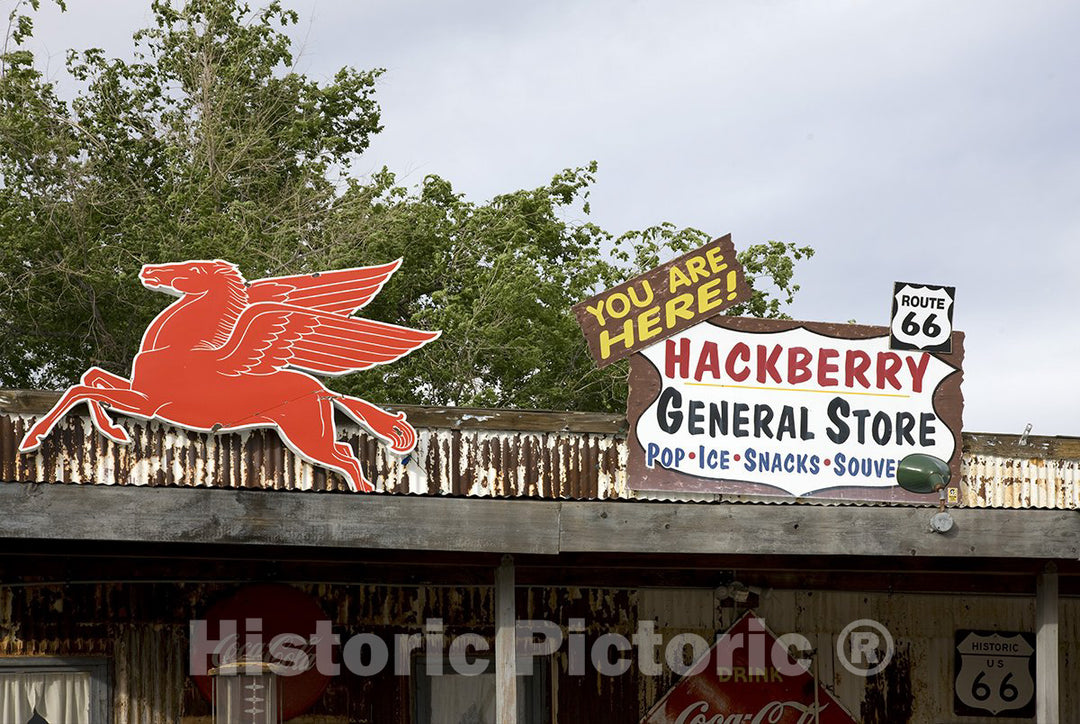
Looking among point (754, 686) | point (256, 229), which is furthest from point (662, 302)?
point (256, 229)

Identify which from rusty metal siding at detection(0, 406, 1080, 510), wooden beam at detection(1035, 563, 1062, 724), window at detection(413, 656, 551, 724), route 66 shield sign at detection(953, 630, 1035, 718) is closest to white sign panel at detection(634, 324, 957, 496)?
rusty metal siding at detection(0, 406, 1080, 510)

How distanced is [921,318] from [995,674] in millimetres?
4349

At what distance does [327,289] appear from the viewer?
40.9ft

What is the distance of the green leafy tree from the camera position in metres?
26.3

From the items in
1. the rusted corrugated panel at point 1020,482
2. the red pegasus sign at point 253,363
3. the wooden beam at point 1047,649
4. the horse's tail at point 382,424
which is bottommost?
the wooden beam at point 1047,649

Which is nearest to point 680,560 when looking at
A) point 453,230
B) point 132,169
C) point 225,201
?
point 453,230

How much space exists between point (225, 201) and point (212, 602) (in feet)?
56.9

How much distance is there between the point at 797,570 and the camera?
14.7m

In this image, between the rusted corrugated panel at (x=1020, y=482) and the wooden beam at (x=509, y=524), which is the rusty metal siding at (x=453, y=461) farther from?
the wooden beam at (x=509, y=524)

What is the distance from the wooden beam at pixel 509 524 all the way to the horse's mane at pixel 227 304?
163cm

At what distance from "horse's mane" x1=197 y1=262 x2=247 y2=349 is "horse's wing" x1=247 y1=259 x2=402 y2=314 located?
0.09 meters

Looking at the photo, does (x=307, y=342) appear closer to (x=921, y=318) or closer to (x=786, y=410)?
(x=786, y=410)

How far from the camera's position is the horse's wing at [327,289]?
484 inches

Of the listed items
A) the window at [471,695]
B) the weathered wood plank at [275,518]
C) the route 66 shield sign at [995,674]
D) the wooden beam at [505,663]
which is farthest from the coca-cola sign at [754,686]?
the weathered wood plank at [275,518]
